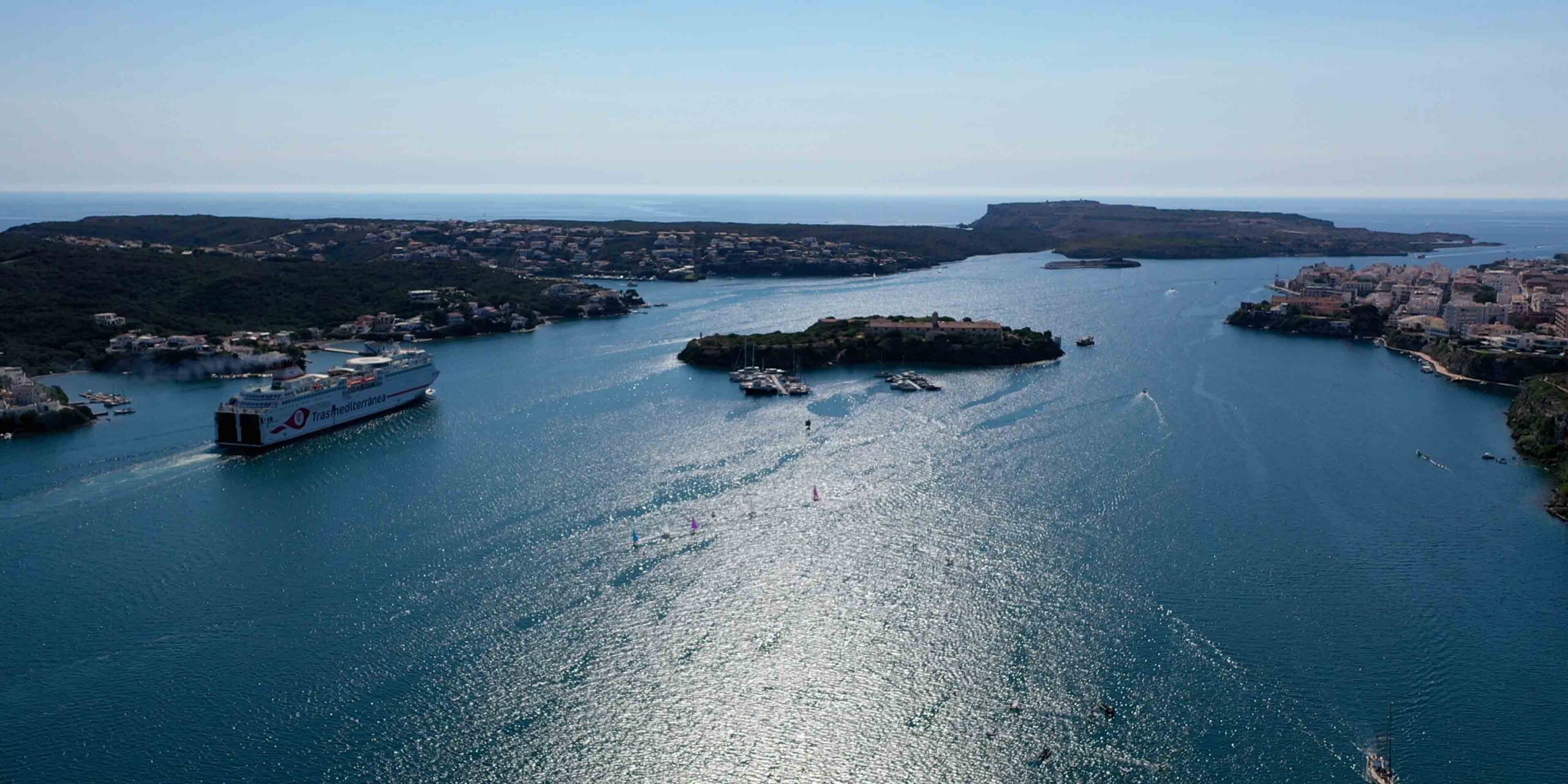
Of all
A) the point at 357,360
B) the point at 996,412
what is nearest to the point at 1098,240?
the point at 996,412

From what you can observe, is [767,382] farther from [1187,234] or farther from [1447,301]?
[1187,234]

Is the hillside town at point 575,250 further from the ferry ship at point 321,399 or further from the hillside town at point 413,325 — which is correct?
the ferry ship at point 321,399

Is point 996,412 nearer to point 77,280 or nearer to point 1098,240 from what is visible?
point 77,280

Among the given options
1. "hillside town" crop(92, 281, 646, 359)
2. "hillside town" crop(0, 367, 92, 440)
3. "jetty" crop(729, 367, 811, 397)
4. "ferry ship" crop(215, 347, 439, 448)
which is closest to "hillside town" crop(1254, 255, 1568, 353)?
"jetty" crop(729, 367, 811, 397)

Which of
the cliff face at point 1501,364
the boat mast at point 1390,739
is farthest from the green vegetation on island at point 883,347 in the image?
the boat mast at point 1390,739

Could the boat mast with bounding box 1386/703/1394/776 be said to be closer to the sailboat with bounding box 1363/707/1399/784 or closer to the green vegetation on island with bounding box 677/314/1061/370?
the sailboat with bounding box 1363/707/1399/784

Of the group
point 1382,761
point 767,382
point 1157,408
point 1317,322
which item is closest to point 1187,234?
point 1317,322
